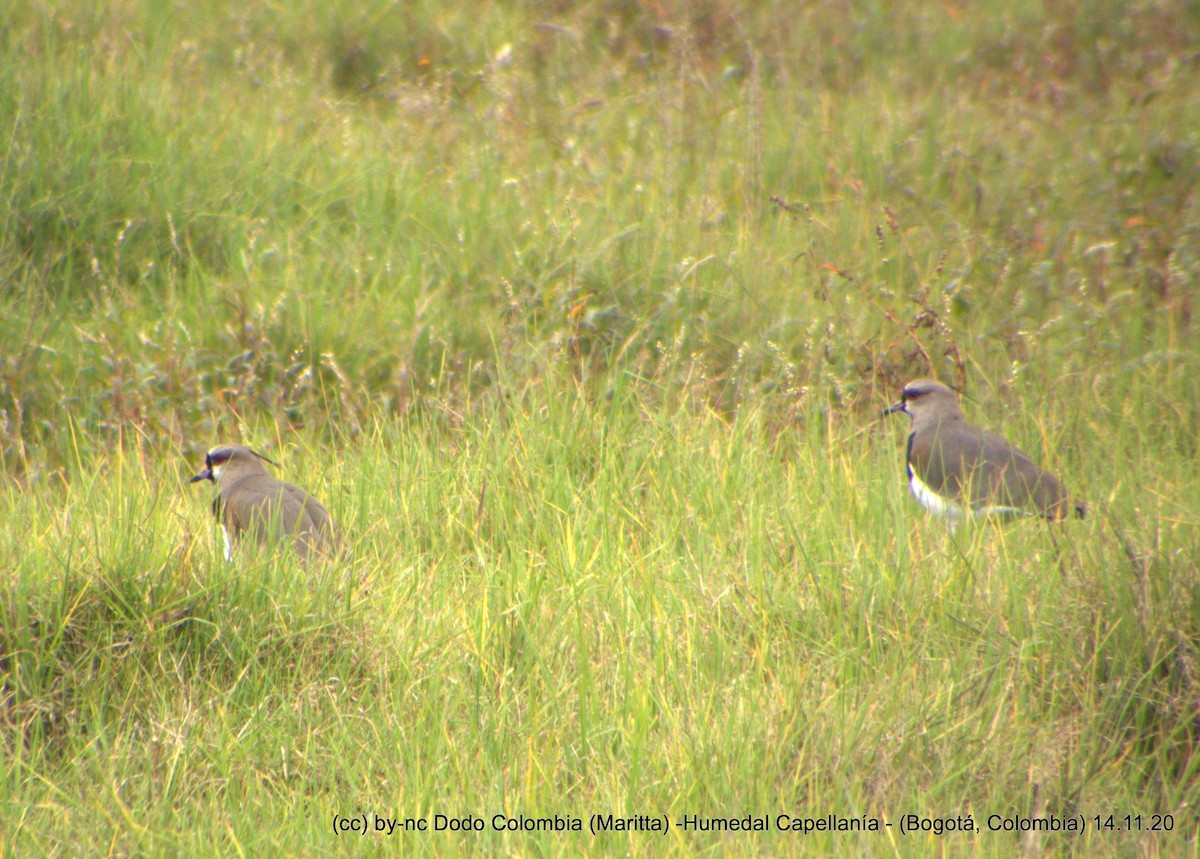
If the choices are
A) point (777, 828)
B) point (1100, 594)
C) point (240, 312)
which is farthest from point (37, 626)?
point (1100, 594)

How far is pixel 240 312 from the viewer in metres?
5.30

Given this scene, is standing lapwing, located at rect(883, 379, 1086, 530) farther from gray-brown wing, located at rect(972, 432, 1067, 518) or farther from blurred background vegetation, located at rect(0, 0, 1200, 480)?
blurred background vegetation, located at rect(0, 0, 1200, 480)

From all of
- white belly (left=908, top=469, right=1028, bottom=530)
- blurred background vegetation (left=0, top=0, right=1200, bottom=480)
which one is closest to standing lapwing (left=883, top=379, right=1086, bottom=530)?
white belly (left=908, top=469, right=1028, bottom=530)

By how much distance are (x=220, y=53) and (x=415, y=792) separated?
6.03 m

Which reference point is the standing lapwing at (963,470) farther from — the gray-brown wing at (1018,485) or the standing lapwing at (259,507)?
the standing lapwing at (259,507)

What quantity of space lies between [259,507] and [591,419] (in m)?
1.31

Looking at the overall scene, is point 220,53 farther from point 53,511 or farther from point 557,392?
point 53,511

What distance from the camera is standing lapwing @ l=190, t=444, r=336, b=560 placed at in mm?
3814

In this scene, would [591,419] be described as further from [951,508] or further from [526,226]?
[526,226]

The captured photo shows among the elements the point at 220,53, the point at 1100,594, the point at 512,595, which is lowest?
the point at 512,595

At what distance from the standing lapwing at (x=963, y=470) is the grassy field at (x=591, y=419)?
0.15m

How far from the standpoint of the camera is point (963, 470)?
4414 mm

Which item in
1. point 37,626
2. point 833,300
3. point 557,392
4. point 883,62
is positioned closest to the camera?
point 37,626

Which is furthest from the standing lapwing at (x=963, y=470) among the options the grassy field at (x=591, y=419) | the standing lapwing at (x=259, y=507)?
the standing lapwing at (x=259, y=507)
